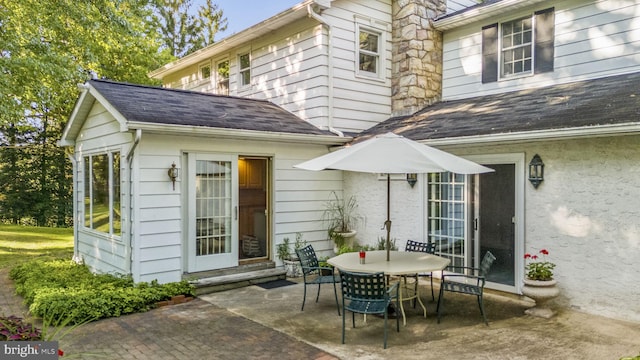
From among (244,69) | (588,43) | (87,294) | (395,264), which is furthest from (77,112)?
(588,43)

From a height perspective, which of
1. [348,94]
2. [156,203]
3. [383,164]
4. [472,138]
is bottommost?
[156,203]

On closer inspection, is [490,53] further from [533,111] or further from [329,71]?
[329,71]

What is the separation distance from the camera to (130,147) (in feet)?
21.3

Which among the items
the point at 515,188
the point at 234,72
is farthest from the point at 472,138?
the point at 234,72

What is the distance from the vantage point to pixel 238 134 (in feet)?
23.2

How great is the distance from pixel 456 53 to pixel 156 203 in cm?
697

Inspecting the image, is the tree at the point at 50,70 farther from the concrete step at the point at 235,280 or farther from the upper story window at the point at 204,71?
the concrete step at the point at 235,280

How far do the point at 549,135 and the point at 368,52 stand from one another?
4850mm

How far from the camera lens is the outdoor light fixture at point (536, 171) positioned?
19.9 feet

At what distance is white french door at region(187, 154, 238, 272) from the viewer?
698 centimetres

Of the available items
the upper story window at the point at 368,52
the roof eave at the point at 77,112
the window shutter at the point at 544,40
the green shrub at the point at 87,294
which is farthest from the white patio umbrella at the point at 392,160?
the roof eave at the point at 77,112

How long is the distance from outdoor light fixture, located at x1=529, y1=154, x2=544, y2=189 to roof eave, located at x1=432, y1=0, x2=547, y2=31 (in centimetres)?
356

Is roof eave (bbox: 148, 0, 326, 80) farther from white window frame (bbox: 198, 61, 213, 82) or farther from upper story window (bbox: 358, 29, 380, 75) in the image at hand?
upper story window (bbox: 358, 29, 380, 75)

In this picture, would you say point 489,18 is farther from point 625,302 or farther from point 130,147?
point 130,147
